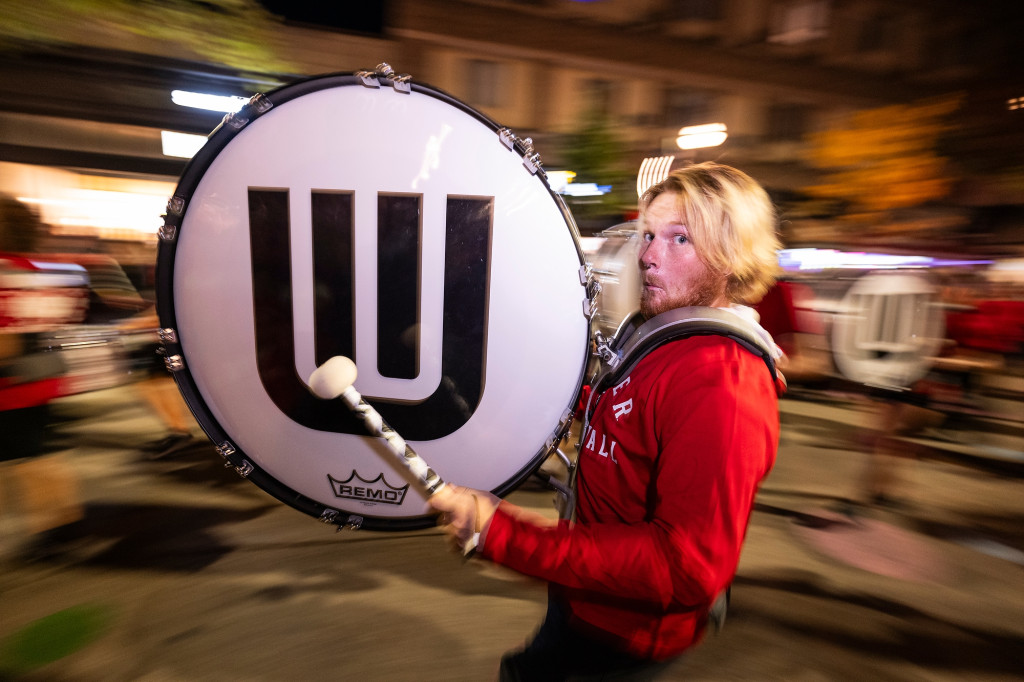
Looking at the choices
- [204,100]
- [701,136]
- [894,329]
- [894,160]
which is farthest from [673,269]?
[701,136]

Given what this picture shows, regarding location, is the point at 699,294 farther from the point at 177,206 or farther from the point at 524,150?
the point at 177,206

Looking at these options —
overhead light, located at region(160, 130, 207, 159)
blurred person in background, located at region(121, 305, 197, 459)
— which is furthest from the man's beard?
overhead light, located at region(160, 130, 207, 159)

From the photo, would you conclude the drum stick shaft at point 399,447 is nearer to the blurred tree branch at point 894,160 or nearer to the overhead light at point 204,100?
the overhead light at point 204,100

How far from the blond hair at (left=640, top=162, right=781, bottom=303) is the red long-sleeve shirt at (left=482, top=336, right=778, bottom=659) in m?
0.22

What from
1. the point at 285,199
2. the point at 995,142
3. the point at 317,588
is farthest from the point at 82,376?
the point at 995,142

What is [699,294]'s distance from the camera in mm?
1093

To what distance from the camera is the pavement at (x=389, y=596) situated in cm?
217

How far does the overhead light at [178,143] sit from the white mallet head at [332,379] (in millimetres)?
8382

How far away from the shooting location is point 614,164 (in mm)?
5094

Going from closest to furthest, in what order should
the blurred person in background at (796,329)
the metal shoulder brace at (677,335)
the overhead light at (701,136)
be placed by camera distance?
1. the metal shoulder brace at (677,335)
2. the blurred person in background at (796,329)
3. the overhead light at (701,136)

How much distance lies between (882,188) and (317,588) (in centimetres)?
937

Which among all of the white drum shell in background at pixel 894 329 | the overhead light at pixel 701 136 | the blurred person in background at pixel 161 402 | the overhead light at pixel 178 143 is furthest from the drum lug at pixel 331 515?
the overhead light at pixel 701 136

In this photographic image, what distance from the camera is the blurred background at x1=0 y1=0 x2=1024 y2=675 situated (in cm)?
300

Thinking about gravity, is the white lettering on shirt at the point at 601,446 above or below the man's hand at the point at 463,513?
above
